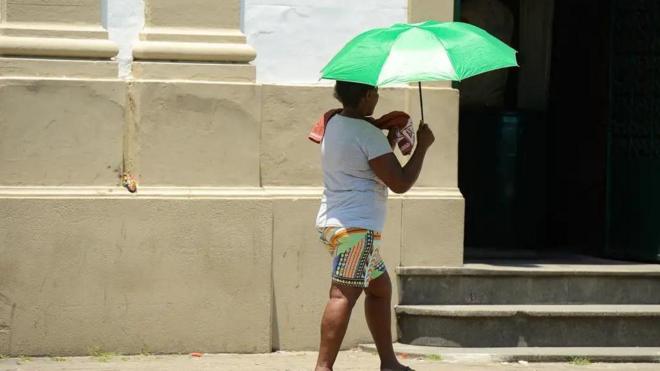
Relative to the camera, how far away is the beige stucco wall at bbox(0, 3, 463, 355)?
7543 mm

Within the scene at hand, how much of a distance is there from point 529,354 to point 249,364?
1.79 meters

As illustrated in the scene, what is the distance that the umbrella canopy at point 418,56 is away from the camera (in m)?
6.11

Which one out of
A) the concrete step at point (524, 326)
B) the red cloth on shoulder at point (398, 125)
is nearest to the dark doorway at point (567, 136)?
the concrete step at point (524, 326)

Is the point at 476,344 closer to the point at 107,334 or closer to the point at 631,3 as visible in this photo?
the point at 107,334

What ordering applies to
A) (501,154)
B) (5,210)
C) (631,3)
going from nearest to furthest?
(5,210) < (631,3) < (501,154)

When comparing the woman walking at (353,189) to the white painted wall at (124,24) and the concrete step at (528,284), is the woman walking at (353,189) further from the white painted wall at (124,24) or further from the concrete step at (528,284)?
the white painted wall at (124,24)

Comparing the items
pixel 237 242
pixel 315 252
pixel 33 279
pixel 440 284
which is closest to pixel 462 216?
pixel 440 284

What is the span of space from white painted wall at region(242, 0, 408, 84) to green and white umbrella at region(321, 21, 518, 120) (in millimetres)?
1579

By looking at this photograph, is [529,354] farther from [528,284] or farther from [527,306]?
[528,284]

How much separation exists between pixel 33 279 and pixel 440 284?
262 centimetres

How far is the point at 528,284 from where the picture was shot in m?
8.25

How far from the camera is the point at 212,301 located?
25.5 ft

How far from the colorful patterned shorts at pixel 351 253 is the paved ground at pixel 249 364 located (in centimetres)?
120

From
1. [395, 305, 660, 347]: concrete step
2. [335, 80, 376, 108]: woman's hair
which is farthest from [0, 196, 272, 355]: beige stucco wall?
[335, 80, 376, 108]: woman's hair
